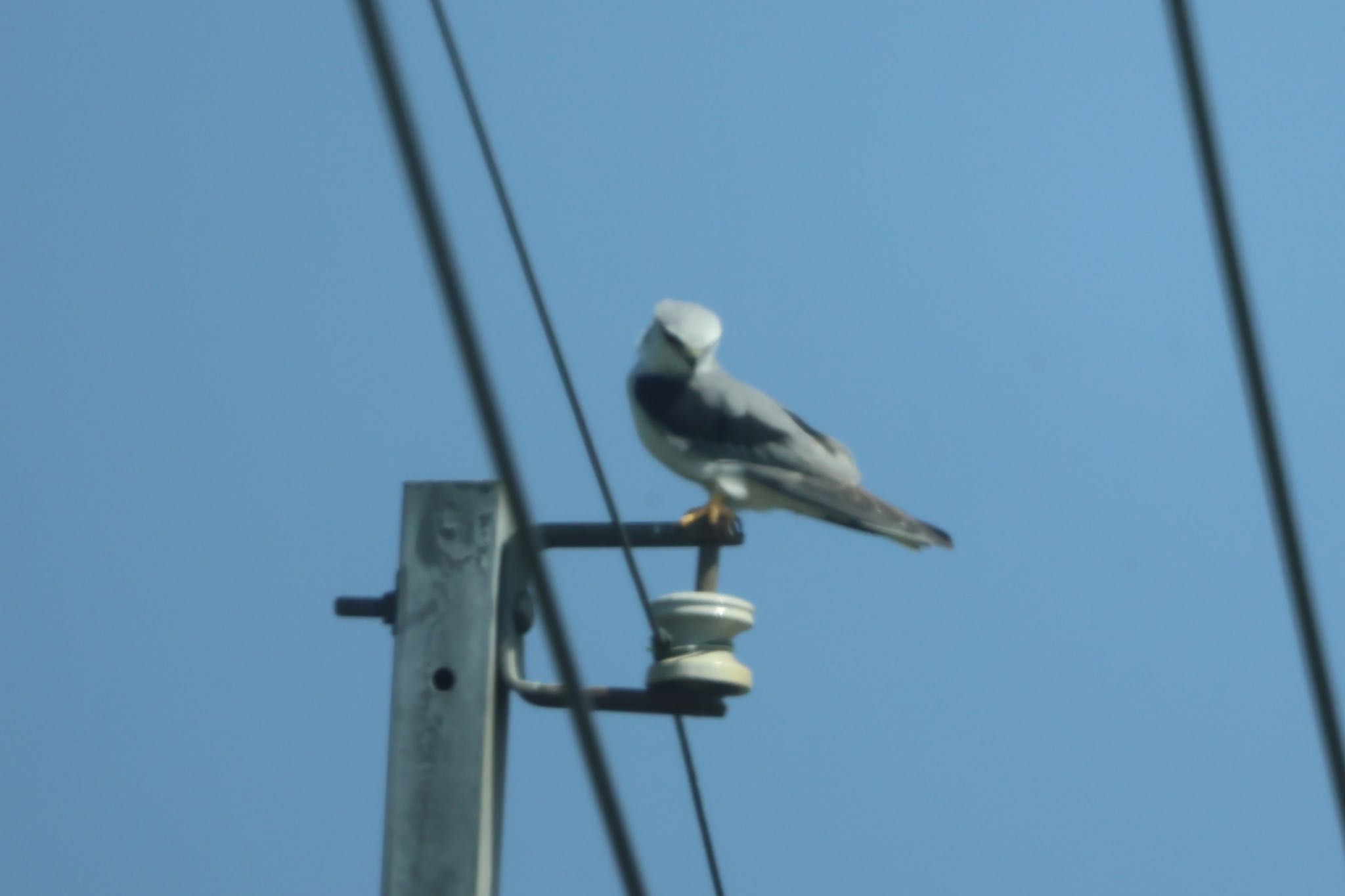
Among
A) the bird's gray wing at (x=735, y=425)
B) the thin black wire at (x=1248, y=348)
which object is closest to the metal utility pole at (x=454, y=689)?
the thin black wire at (x=1248, y=348)

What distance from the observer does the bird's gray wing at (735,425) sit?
22.9 ft

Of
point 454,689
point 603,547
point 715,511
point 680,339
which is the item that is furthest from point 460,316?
point 680,339

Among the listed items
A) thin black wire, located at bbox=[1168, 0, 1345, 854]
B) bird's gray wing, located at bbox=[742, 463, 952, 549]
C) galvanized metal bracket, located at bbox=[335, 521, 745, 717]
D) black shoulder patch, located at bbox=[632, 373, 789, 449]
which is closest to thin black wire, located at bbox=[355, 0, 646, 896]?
thin black wire, located at bbox=[1168, 0, 1345, 854]

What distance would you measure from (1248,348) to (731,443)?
4.67 m

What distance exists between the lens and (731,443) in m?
6.98

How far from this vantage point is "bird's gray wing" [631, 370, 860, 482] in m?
6.99

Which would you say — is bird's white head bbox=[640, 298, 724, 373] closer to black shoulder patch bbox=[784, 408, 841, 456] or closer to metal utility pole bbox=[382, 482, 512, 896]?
black shoulder patch bbox=[784, 408, 841, 456]

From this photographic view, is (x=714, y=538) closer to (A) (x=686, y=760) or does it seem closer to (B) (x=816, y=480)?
(A) (x=686, y=760)

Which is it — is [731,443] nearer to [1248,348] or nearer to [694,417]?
[694,417]

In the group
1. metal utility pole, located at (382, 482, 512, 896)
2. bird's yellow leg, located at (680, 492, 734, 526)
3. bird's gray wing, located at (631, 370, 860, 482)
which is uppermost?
bird's gray wing, located at (631, 370, 860, 482)

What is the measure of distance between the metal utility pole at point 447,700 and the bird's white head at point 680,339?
3.04 metres

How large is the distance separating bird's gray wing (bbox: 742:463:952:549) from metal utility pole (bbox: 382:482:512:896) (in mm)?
2495

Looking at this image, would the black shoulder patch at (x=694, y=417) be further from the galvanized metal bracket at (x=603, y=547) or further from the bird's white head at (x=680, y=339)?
the galvanized metal bracket at (x=603, y=547)

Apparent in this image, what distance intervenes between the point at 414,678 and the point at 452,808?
12.3 inches
